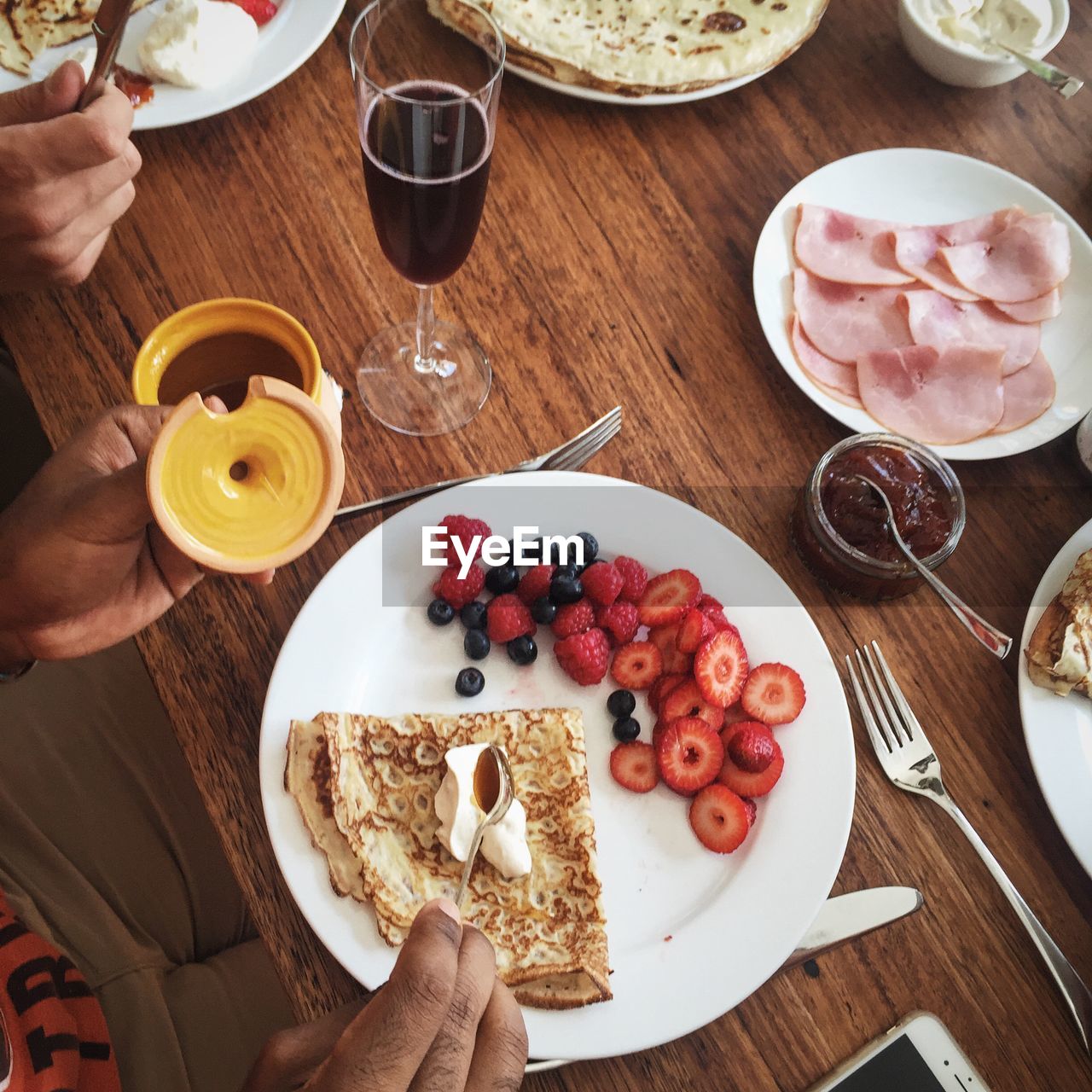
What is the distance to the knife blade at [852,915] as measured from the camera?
1.23 metres

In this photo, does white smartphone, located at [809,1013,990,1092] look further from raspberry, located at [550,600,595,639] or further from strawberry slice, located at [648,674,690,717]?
raspberry, located at [550,600,595,639]

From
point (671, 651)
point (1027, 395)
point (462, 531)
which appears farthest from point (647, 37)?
point (671, 651)

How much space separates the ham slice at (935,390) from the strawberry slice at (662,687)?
524 millimetres

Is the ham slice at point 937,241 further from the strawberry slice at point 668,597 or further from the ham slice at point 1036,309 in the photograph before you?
the strawberry slice at point 668,597

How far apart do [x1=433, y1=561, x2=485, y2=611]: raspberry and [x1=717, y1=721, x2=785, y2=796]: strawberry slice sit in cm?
40

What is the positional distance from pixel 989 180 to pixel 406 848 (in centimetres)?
146

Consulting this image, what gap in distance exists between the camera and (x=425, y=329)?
1.45 m

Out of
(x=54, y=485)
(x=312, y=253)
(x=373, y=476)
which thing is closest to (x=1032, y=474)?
(x=373, y=476)

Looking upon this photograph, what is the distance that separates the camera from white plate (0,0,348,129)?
1510mm

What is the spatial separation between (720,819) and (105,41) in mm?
1261

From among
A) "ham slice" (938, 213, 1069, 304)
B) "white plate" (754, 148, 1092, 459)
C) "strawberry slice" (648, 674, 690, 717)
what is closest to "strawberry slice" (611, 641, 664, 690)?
"strawberry slice" (648, 674, 690, 717)

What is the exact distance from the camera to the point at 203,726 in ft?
4.22

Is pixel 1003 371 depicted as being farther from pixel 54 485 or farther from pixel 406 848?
pixel 54 485

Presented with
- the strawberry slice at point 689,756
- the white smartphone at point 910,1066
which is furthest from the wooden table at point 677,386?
the strawberry slice at point 689,756
